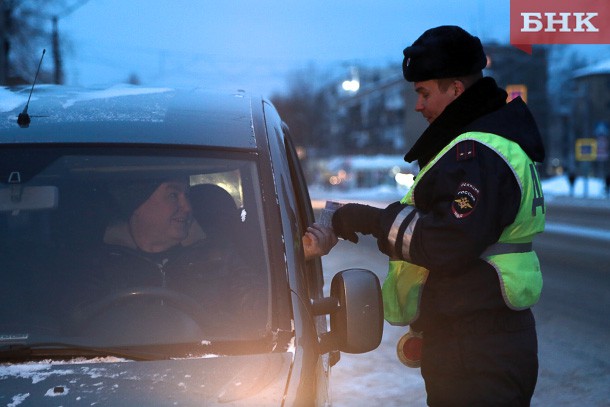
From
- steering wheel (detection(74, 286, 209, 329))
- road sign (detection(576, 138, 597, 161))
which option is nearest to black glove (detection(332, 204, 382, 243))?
steering wheel (detection(74, 286, 209, 329))

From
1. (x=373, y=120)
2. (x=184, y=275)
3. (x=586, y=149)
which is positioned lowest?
(x=586, y=149)

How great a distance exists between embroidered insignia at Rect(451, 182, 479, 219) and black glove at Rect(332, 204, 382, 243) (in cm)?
35

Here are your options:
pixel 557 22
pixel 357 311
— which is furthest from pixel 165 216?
pixel 557 22

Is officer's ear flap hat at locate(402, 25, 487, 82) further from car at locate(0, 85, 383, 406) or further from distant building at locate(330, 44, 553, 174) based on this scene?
distant building at locate(330, 44, 553, 174)

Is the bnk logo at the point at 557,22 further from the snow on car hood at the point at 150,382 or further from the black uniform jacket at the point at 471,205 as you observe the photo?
the snow on car hood at the point at 150,382

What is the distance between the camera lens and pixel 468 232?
2.87 m

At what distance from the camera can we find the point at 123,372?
2580 millimetres

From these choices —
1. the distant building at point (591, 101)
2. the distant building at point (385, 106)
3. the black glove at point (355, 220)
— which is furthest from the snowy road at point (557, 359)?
the distant building at point (591, 101)

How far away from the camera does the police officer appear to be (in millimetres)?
2918

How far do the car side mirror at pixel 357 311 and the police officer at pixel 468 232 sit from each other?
0.18 m

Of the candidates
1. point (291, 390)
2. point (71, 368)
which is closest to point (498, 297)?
point (291, 390)

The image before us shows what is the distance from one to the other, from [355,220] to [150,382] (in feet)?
3.35

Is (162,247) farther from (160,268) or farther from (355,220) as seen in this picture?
(355,220)

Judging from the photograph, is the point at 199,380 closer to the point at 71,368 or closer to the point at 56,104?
the point at 71,368
